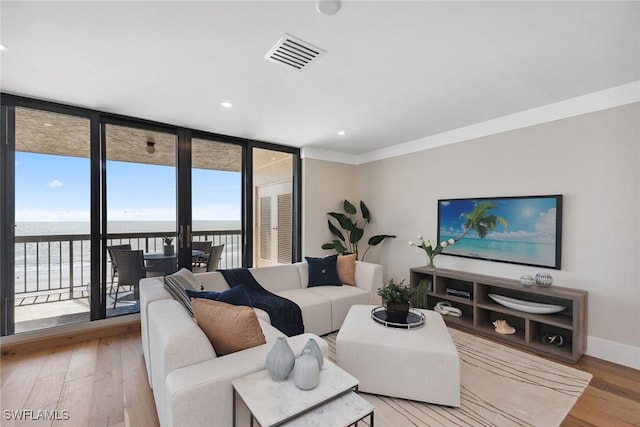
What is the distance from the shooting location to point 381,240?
457 cm

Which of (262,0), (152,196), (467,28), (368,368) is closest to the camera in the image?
(262,0)

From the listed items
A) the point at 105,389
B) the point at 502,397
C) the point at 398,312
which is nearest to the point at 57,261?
the point at 105,389

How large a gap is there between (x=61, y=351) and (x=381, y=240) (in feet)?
13.3

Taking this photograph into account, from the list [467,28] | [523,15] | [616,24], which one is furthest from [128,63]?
[616,24]

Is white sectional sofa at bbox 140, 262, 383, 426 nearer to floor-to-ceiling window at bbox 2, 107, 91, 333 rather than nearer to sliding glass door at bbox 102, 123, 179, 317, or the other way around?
sliding glass door at bbox 102, 123, 179, 317

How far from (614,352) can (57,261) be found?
18.2ft

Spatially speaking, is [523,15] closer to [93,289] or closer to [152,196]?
[152,196]

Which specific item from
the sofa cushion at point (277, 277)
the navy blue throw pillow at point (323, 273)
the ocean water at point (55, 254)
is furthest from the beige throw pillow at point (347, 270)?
the ocean water at point (55, 254)

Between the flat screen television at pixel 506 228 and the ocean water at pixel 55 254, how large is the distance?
3901 millimetres

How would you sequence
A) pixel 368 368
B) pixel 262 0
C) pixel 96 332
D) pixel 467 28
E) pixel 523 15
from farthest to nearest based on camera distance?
1. pixel 96 332
2. pixel 368 368
3. pixel 467 28
4. pixel 523 15
5. pixel 262 0

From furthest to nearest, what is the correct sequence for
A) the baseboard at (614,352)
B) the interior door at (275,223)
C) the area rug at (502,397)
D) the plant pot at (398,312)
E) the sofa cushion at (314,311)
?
the interior door at (275,223) < the sofa cushion at (314,311) < the baseboard at (614,352) < the plant pot at (398,312) < the area rug at (502,397)

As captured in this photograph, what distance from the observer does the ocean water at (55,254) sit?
112 inches

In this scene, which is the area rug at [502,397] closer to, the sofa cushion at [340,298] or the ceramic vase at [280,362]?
the sofa cushion at [340,298]

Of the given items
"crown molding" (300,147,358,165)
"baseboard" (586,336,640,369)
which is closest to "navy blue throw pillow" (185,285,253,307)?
"crown molding" (300,147,358,165)
